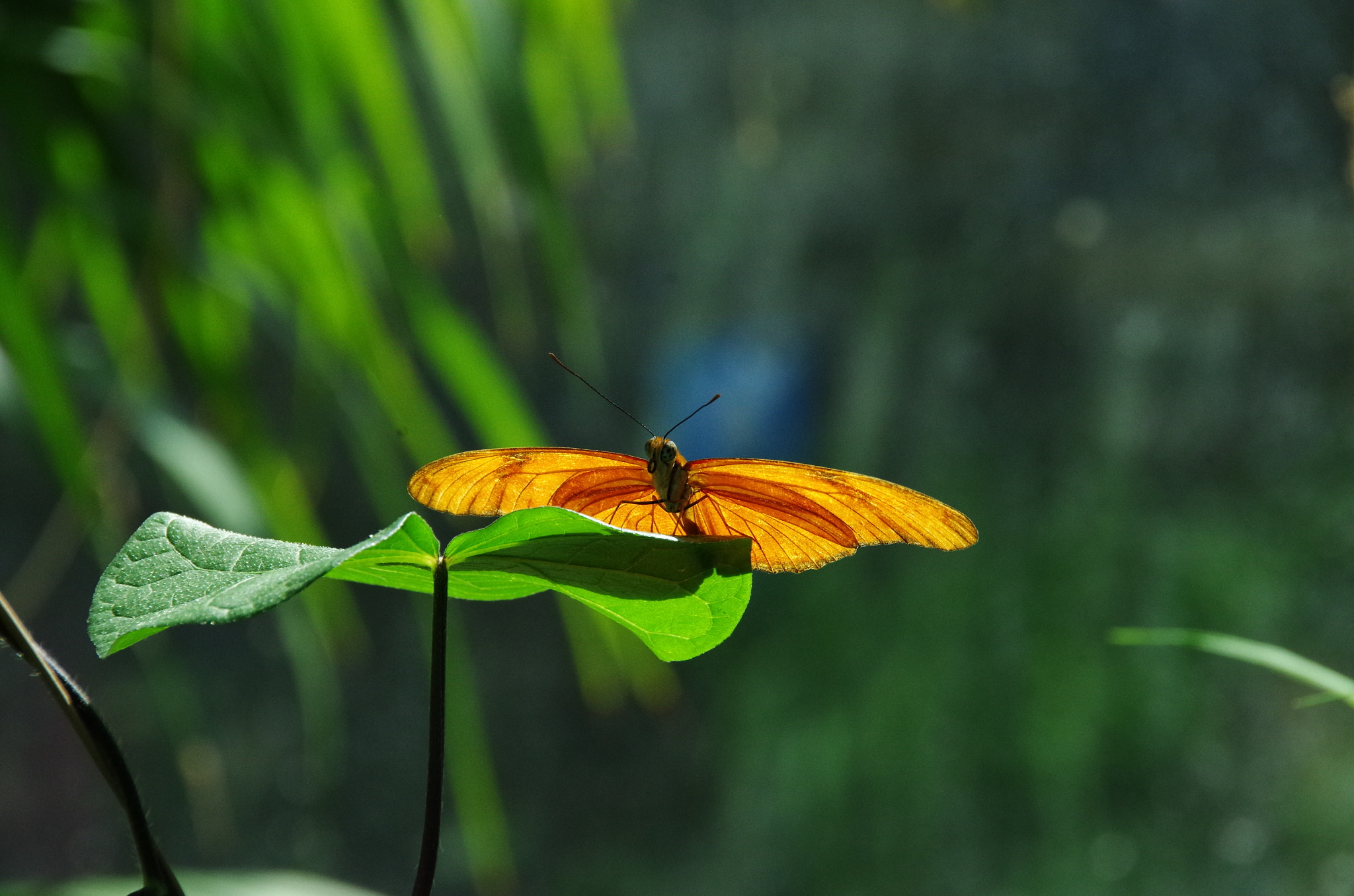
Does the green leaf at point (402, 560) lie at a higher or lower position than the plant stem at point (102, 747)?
higher

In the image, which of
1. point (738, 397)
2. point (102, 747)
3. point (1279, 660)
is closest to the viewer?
point (102, 747)

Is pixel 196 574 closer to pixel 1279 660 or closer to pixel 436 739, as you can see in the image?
pixel 436 739

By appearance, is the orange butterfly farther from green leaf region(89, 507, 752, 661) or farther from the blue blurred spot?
the blue blurred spot

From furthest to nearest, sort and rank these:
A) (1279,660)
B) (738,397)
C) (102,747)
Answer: (738,397), (1279,660), (102,747)

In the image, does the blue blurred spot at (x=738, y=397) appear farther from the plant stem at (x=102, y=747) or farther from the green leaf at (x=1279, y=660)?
the plant stem at (x=102, y=747)

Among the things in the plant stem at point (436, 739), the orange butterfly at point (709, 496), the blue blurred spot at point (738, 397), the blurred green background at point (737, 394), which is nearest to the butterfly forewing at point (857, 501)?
the orange butterfly at point (709, 496)

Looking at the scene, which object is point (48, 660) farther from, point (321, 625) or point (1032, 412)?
point (1032, 412)

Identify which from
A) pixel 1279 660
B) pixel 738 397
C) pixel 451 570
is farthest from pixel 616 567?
pixel 738 397
